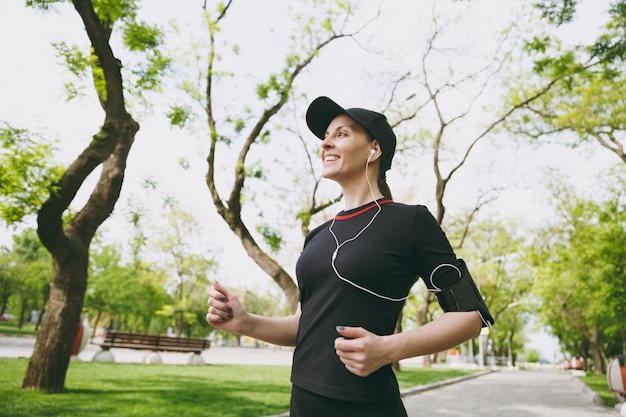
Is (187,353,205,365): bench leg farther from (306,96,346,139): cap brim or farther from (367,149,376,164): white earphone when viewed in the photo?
(367,149,376,164): white earphone

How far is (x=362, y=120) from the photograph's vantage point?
1765 mm

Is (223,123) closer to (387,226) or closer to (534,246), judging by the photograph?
(387,226)

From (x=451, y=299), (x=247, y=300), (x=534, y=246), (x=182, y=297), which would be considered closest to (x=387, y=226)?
(x=451, y=299)

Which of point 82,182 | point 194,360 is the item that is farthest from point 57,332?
point 194,360

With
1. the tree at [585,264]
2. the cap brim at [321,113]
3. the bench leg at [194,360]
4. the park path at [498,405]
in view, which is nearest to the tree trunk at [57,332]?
the park path at [498,405]

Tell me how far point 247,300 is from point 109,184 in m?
51.6

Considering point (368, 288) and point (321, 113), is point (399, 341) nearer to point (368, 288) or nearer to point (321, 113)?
point (368, 288)

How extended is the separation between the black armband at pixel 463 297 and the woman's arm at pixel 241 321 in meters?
0.66

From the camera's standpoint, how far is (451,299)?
1394mm

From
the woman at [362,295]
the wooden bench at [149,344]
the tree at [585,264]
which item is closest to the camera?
the woman at [362,295]

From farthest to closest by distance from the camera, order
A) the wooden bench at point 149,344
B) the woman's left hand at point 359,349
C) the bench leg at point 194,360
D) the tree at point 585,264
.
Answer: the bench leg at point 194,360 < the wooden bench at point 149,344 < the tree at point 585,264 < the woman's left hand at point 359,349

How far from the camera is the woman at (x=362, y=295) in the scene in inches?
52.4

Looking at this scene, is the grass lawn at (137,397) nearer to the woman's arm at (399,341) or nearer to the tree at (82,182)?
the tree at (82,182)

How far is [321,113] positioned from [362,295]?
0.81 m
